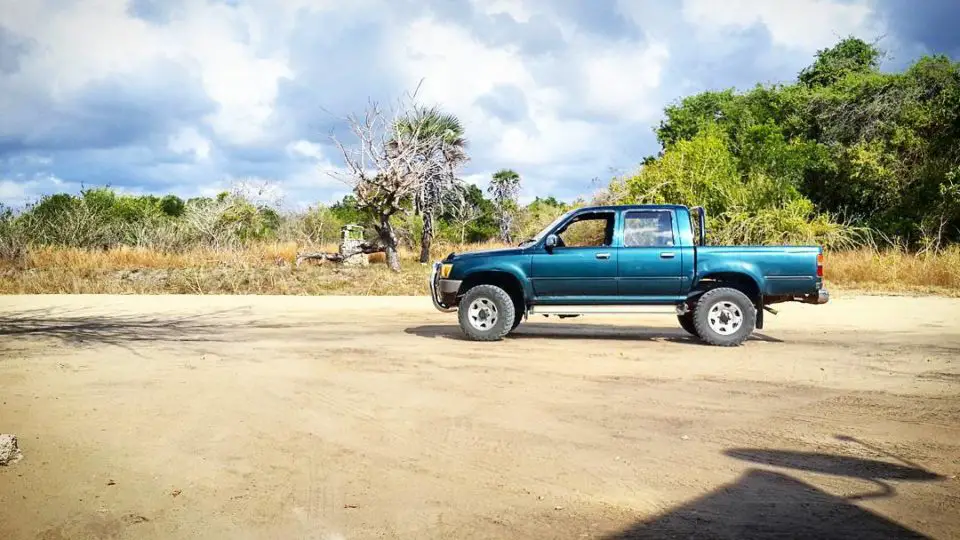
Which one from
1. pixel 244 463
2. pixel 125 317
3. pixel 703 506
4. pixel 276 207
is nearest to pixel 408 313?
pixel 125 317

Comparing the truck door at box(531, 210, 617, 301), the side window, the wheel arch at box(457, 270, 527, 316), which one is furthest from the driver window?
the wheel arch at box(457, 270, 527, 316)

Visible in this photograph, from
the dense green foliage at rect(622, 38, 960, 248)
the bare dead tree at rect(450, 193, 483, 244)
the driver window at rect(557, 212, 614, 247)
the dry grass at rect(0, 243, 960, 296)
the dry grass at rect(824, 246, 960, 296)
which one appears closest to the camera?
the driver window at rect(557, 212, 614, 247)

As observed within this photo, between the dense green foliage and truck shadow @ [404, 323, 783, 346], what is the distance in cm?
1220

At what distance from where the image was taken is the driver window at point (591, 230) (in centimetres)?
1121

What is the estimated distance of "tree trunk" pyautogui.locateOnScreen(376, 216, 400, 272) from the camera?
26156 millimetres

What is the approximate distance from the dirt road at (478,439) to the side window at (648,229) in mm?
1428

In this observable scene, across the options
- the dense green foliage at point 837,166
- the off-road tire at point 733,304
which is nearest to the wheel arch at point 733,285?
the off-road tire at point 733,304

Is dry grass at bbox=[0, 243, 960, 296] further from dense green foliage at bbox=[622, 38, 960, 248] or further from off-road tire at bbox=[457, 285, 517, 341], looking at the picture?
off-road tire at bbox=[457, 285, 517, 341]

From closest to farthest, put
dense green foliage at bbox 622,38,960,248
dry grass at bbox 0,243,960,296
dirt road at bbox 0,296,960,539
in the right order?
dirt road at bbox 0,296,960,539, dry grass at bbox 0,243,960,296, dense green foliage at bbox 622,38,960,248

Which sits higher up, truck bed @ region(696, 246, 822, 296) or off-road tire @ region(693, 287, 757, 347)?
truck bed @ region(696, 246, 822, 296)

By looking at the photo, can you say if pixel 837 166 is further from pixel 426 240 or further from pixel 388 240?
pixel 388 240

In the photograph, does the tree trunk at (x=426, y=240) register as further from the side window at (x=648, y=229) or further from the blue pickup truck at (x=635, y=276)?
the side window at (x=648, y=229)

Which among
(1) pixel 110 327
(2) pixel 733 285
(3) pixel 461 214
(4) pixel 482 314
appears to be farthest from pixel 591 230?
(3) pixel 461 214

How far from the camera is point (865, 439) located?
5.54 meters
